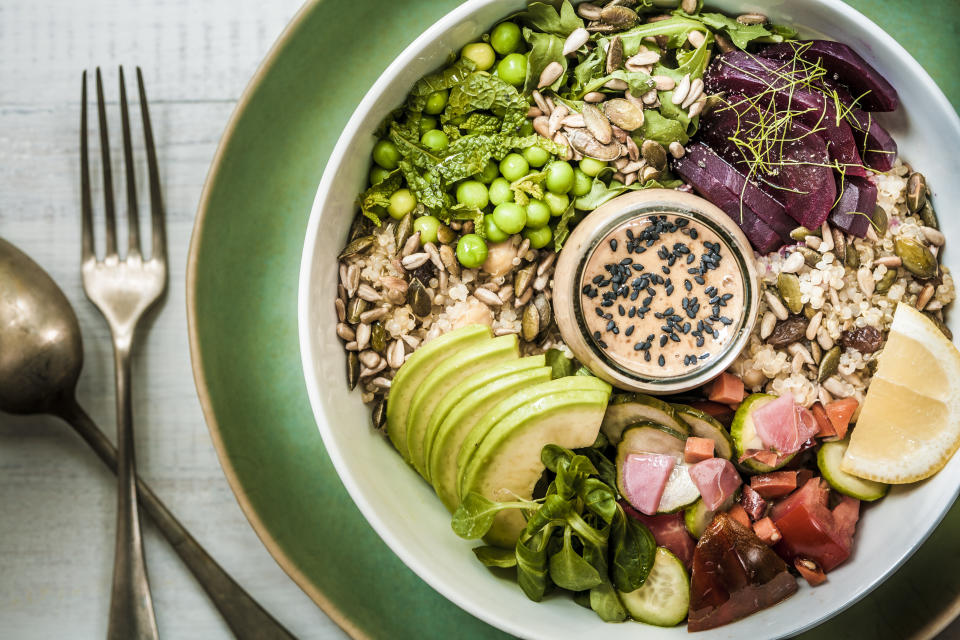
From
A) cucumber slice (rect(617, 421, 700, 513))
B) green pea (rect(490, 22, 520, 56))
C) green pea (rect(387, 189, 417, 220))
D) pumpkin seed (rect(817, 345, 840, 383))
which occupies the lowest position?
cucumber slice (rect(617, 421, 700, 513))

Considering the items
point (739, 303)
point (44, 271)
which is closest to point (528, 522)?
point (739, 303)

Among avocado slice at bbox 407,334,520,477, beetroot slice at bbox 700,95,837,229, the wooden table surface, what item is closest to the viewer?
avocado slice at bbox 407,334,520,477

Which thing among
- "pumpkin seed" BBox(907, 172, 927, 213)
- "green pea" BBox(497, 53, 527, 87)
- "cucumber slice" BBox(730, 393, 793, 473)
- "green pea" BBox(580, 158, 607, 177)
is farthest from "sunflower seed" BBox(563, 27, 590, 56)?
"cucumber slice" BBox(730, 393, 793, 473)

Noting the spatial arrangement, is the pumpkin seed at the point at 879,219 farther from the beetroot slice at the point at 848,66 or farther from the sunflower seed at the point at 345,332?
the sunflower seed at the point at 345,332

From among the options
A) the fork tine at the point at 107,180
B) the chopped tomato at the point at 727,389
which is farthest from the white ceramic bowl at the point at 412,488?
the fork tine at the point at 107,180

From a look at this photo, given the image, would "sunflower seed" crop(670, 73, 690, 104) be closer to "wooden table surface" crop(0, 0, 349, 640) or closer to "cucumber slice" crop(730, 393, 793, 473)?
"cucumber slice" crop(730, 393, 793, 473)

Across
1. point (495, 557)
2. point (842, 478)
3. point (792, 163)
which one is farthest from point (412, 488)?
point (792, 163)

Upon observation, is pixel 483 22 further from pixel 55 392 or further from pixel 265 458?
pixel 55 392
